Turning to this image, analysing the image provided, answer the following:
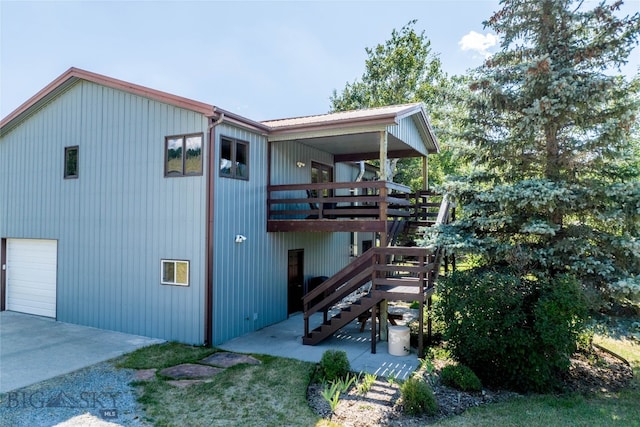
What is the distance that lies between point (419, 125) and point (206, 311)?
8279 mm

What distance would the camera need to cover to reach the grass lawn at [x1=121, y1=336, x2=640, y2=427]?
17.2 feet

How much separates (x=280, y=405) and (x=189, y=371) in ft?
7.35

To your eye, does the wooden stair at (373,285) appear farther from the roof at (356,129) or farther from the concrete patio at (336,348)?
the roof at (356,129)

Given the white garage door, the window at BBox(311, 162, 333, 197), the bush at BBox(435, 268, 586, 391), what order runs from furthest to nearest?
the window at BBox(311, 162, 333, 197) < the white garage door < the bush at BBox(435, 268, 586, 391)

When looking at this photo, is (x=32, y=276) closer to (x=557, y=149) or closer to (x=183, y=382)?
(x=183, y=382)

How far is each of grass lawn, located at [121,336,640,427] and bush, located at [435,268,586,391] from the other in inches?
19.0

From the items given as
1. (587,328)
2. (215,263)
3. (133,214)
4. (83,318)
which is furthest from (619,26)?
(83,318)

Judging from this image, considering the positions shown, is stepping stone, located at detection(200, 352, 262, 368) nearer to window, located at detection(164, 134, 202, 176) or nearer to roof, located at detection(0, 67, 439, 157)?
window, located at detection(164, 134, 202, 176)

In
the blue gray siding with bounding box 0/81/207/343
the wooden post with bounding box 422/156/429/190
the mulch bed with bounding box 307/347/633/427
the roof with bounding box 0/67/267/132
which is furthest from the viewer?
the wooden post with bounding box 422/156/429/190

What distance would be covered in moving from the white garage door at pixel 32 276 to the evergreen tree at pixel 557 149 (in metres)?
10.9

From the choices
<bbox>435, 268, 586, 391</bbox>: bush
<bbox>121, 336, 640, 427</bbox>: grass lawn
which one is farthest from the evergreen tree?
<bbox>121, 336, 640, 427</bbox>: grass lawn

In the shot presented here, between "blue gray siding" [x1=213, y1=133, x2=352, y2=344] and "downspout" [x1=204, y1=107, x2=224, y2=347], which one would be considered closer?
"downspout" [x1=204, y1=107, x2=224, y2=347]

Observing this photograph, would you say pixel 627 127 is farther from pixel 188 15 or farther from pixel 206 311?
pixel 188 15

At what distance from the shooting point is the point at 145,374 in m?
6.83
